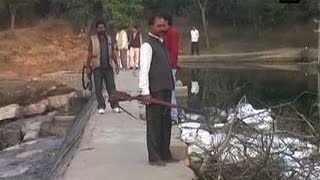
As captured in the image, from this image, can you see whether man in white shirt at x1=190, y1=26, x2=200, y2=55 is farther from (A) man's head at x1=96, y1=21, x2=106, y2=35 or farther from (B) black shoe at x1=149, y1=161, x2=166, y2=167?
(B) black shoe at x1=149, y1=161, x2=166, y2=167

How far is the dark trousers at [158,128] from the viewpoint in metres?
8.96

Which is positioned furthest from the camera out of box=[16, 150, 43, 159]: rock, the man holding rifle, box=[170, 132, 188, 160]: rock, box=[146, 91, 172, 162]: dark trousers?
box=[16, 150, 43, 159]: rock

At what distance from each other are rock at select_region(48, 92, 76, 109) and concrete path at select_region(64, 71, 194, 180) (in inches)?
445

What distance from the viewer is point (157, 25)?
28.9 ft

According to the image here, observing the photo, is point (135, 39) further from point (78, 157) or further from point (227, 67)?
point (78, 157)

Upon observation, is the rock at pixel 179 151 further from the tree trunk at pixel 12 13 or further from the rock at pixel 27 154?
the tree trunk at pixel 12 13

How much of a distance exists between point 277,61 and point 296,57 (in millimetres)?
1120

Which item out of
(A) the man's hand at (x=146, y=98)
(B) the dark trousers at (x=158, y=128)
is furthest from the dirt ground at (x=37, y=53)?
(A) the man's hand at (x=146, y=98)

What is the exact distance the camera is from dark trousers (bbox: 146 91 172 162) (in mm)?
8961

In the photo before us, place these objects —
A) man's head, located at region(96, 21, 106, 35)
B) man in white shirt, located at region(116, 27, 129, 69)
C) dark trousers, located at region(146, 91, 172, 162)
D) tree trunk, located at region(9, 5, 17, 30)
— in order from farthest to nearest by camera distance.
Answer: tree trunk, located at region(9, 5, 17, 30)
man in white shirt, located at region(116, 27, 129, 69)
man's head, located at region(96, 21, 106, 35)
dark trousers, located at region(146, 91, 172, 162)

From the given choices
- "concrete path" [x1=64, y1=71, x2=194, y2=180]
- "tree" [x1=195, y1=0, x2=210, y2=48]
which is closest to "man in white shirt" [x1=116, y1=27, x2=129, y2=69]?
"concrete path" [x1=64, y1=71, x2=194, y2=180]

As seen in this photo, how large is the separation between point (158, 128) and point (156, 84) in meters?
0.55

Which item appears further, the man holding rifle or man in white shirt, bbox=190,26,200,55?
man in white shirt, bbox=190,26,200,55

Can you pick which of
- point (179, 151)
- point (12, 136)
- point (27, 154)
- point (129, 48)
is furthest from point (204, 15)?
point (179, 151)
